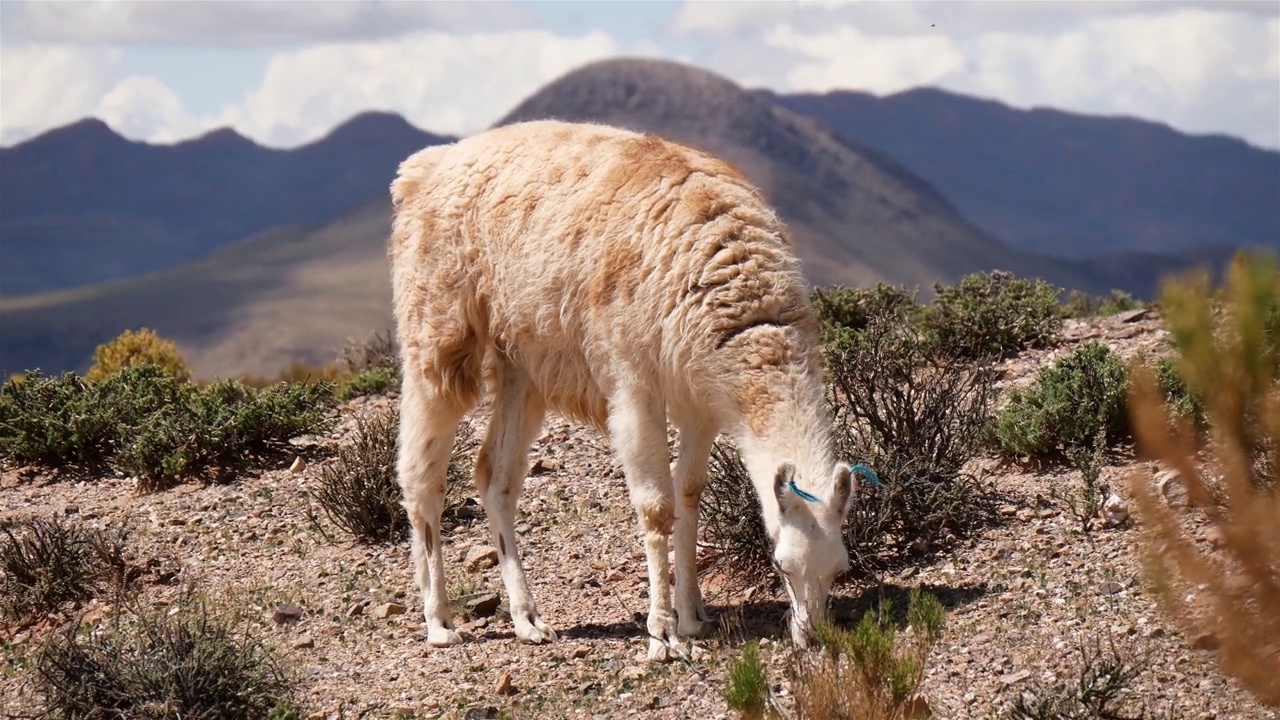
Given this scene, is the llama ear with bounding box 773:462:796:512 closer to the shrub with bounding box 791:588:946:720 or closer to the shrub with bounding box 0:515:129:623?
the shrub with bounding box 791:588:946:720

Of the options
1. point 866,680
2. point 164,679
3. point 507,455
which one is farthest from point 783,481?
point 164,679

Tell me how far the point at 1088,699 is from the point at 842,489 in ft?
4.39

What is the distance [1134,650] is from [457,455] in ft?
17.0

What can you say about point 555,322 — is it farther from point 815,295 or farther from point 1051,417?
point 815,295

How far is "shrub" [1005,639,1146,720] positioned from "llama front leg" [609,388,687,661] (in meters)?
2.03

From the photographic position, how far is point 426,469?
822 cm

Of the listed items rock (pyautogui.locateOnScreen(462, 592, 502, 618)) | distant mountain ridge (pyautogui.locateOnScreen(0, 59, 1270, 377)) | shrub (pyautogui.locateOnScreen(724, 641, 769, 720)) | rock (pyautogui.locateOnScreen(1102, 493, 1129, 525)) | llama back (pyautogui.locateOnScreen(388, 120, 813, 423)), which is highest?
distant mountain ridge (pyautogui.locateOnScreen(0, 59, 1270, 377))

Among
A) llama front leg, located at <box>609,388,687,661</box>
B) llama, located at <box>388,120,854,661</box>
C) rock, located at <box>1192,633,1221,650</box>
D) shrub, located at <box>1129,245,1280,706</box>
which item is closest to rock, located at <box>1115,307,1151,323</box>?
llama, located at <box>388,120,854,661</box>

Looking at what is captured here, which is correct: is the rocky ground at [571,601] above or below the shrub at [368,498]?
below

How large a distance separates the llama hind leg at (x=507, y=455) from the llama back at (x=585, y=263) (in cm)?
19

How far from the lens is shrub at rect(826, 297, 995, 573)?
26.3 feet

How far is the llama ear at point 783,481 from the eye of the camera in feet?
21.0

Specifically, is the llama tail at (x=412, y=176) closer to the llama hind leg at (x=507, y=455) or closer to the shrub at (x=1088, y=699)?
the llama hind leg at (x=507, y=455)

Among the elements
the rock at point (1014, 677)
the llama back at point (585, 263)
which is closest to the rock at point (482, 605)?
the llama back at point (585, 263)
